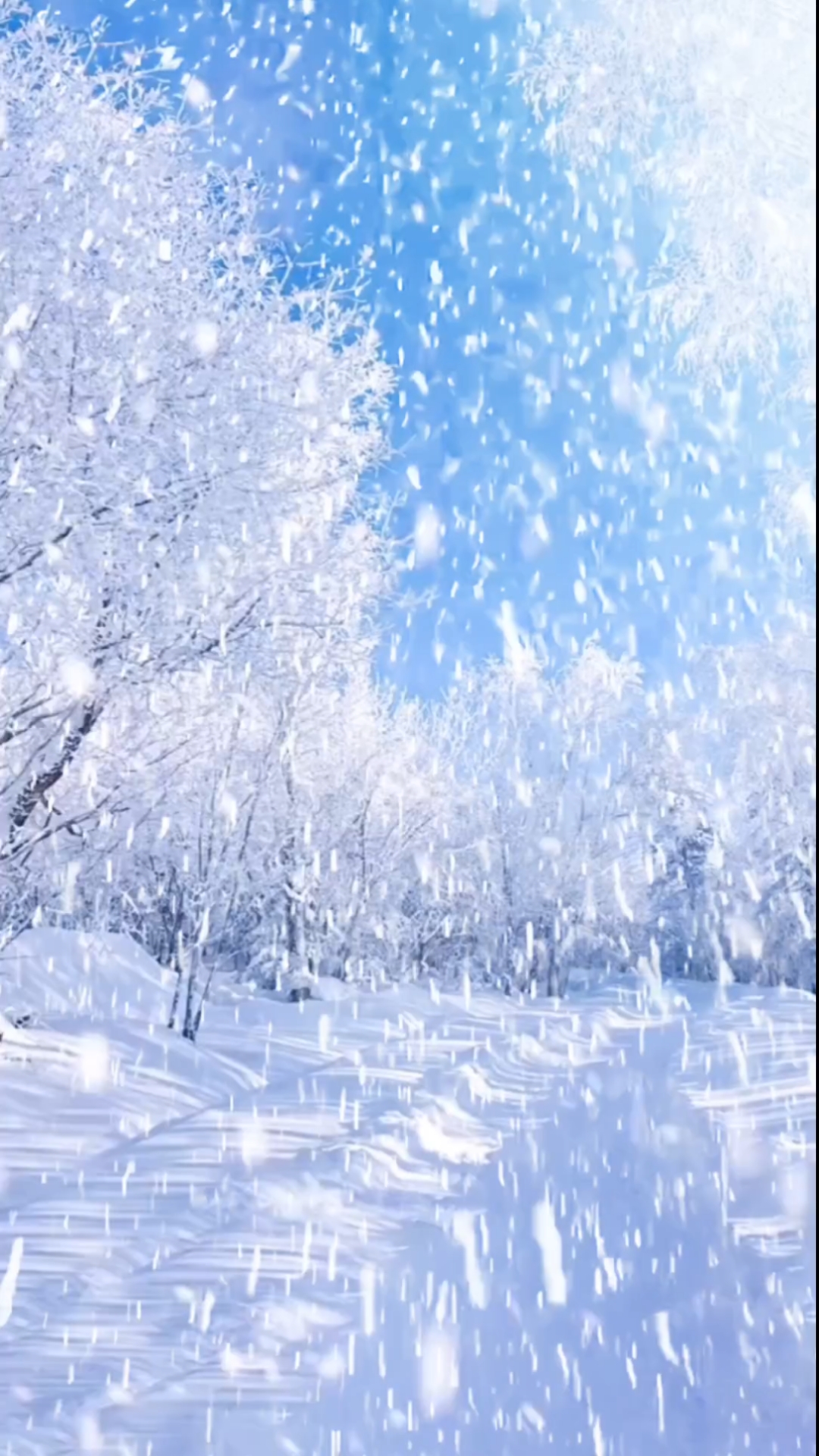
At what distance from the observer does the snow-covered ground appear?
14.5 ft

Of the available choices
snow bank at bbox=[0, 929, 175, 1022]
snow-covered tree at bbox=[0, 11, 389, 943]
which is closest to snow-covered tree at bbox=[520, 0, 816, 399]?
snow-covered tree at bbox=[0, 11, 389, 943]

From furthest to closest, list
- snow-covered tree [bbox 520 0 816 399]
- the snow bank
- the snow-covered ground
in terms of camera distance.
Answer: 1. the snow bank
2. snow-covered tree [bbox 520 0 816 399]
3. the snow-covered ground

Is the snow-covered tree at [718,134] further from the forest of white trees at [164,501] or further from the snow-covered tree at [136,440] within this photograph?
the snow-covered tree at [136,440]

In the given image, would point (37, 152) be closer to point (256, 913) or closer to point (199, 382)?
point (199, 382)

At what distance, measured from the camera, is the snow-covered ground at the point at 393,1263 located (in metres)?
4.42

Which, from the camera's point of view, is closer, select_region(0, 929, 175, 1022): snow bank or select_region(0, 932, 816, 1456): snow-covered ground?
select_region(0, 932, 816, 1456): snow-covered ground

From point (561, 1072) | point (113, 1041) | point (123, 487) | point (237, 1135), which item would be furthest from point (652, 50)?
point (561, 1072)

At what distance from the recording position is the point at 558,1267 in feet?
21.4

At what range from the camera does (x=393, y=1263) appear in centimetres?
673

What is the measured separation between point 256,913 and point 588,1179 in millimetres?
32005

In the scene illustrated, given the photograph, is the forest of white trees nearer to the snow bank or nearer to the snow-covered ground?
the snow bank

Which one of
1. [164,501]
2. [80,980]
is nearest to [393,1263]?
[164,501]

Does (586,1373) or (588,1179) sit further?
(588,1179)

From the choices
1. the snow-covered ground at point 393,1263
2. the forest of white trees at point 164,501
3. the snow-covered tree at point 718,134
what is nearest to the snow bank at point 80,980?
the forest of white trees at point 164,501
